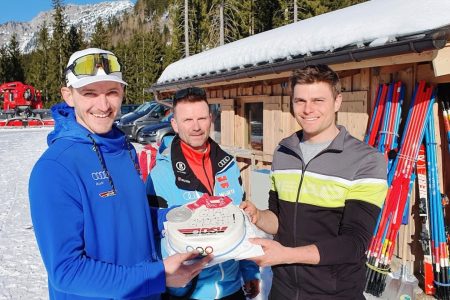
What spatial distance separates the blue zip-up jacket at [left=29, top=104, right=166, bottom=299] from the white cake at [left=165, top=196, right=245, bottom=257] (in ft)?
0.49

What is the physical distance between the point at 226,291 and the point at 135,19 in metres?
125

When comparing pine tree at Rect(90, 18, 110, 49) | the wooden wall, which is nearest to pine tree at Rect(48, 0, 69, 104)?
pine tree at Rect(90, 18, 110, 49)

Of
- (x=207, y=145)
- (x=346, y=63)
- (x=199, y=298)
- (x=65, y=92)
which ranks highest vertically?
(x=346, y=63)

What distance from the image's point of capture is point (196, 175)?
2.51 m

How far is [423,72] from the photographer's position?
168 inches

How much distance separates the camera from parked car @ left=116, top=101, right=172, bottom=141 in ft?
60.2

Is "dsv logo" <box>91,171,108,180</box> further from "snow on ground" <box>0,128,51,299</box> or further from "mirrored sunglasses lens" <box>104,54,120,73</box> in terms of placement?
"snow on ground" <box>0,128,51,299</box>

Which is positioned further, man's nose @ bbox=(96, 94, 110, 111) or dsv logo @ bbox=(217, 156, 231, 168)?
dsv logo @ bbox=(217, 156, 231, 168)

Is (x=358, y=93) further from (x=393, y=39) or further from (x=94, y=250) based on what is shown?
(x=94, y=250)

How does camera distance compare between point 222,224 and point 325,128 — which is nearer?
point 222,224

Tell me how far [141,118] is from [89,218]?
17.8 m

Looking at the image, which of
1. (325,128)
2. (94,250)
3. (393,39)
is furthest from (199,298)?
(393,39)

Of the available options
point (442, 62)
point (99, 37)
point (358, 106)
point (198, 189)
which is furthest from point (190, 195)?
point (99, 37)

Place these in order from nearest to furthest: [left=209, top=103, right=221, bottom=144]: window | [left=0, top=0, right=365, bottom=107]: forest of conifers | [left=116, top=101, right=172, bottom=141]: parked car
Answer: [left=209, top=103, right=221, bottom=144]: window → [left=116, top=101, right=172, bottom=141]: parked car → [left=0, top=0, right=365, bottom=107]: forest of conifers
